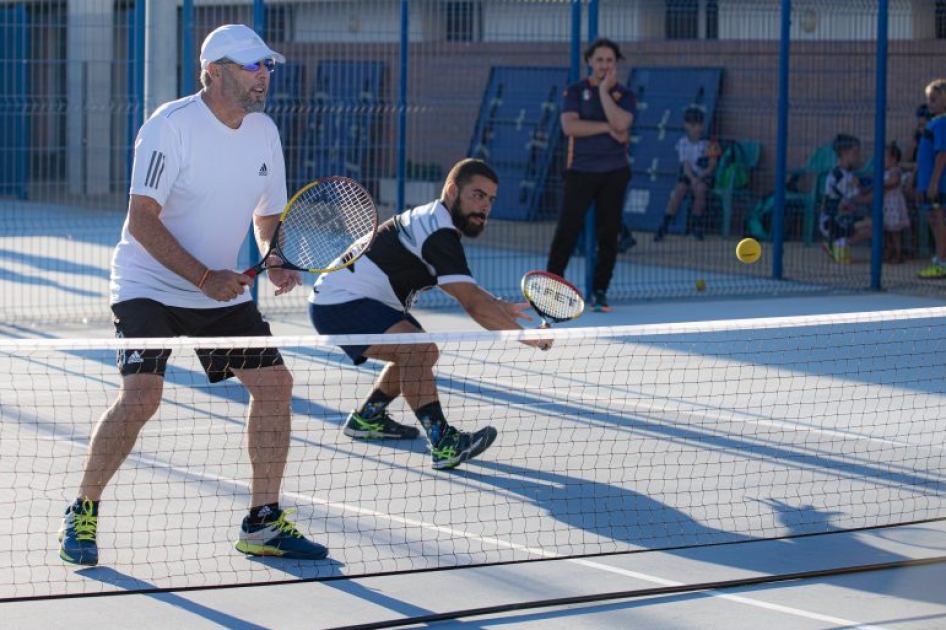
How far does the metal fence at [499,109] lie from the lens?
1216cm

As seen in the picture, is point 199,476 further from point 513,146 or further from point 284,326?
point 513,146

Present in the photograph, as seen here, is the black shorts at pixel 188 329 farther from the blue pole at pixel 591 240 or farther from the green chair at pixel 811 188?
the green chair at pixel 811 188

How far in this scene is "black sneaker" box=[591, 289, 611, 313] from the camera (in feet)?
38.7

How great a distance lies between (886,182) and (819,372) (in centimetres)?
609

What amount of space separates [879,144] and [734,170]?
8.72ft

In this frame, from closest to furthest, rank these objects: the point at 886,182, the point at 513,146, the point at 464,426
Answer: the point at 464,426 < the point at 886,182 < the point at 513,146

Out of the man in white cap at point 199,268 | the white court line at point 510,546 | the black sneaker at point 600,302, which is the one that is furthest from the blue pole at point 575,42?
the man in white cap at point 199,268

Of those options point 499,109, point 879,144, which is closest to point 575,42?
point 879,144

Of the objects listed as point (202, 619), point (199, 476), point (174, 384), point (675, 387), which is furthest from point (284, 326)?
point (202, 619)

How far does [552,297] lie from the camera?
670cm

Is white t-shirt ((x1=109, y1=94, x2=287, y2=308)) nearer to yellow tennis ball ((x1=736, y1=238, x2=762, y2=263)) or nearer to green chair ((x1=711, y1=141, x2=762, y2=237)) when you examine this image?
yellow tennis ball ((x1=736, y1=238, x2=762, y2=263))

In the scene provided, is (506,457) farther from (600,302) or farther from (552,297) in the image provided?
(600,302)

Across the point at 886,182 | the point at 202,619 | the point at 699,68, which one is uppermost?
the point at 699,68

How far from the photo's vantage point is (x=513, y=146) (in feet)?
55.3
